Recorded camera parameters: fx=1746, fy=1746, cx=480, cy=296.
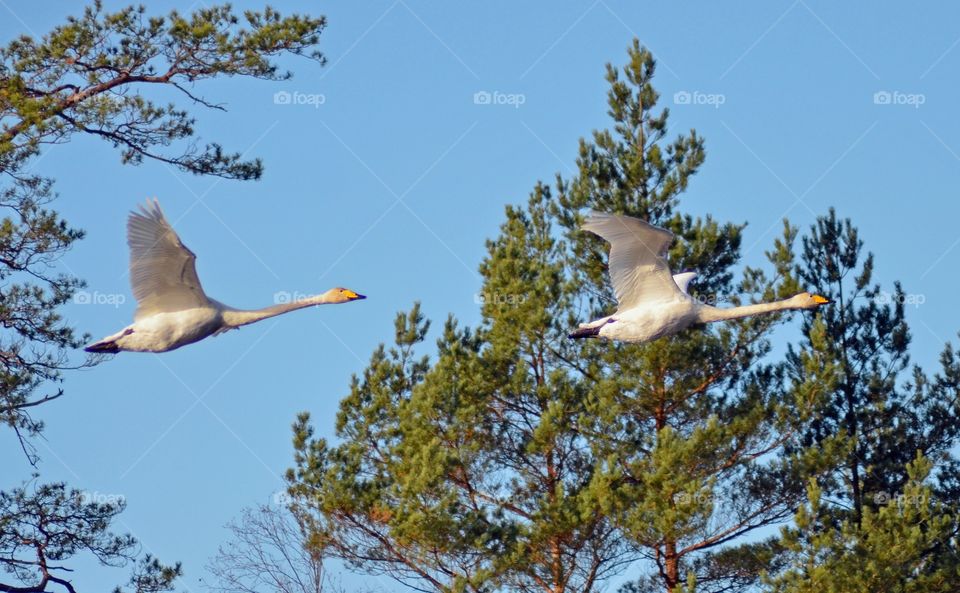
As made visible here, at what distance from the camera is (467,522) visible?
24.7m

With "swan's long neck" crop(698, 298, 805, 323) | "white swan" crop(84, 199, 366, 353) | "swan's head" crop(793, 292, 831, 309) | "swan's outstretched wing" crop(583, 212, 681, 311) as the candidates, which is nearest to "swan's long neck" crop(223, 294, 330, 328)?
"white swan" crop(84, 199, 366, 353)

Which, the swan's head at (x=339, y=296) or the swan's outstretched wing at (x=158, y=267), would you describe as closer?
the swan's outstretched wing at (x=158, y=267)

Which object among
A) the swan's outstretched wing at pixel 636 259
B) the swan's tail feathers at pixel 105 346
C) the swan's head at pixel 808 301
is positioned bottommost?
the swan's tail feathers at pixel 105 346

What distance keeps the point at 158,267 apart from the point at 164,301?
0.44m

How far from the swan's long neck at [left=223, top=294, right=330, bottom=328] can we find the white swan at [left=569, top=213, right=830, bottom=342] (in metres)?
3.30

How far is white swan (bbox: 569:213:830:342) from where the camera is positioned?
19.1m

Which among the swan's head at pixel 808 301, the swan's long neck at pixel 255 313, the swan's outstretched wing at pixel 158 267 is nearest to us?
the swan's outstretched wing at pixel 158 267

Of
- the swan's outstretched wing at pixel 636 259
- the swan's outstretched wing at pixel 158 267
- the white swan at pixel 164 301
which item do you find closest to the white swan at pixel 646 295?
the swan's outstretched wing at pixel 636 259

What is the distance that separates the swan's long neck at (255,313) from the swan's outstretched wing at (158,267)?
0.28 m

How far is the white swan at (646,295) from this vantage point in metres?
19.1

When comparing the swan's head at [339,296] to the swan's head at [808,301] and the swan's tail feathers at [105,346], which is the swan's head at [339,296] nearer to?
the swan's tail feathers at [105,346]

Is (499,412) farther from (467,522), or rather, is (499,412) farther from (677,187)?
(677,187)

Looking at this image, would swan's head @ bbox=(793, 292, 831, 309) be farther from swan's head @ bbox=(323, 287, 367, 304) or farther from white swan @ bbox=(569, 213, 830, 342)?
swan's head @ bbox=(323, 287, 367, 304)

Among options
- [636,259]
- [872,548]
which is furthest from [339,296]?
[872,548]
